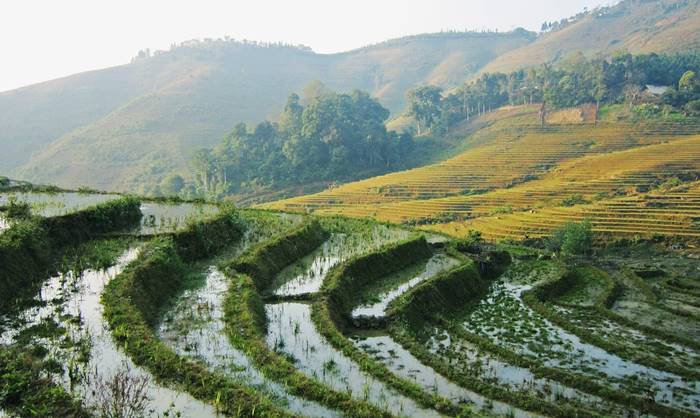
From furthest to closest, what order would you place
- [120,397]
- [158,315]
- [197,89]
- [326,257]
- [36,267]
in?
[197,89], [326,257], [36,267], [158,315], [120,397]

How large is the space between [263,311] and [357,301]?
10.8ft

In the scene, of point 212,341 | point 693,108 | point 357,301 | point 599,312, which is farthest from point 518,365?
point 693,108

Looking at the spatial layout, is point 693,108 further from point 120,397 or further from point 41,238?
point 120,397

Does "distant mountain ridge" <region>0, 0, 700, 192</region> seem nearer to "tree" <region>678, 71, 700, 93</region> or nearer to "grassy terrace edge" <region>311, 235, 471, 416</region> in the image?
"tree" <region>678, 71, 700, 93</region>

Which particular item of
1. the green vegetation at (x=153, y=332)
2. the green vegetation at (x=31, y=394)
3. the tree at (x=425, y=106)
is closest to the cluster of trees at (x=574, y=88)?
the tree at (x=425, y=106)

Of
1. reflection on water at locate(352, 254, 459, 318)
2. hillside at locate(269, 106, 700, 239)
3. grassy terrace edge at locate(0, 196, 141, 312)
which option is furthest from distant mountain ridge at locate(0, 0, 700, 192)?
reflection on water at locate(352, 254, 459, 318)

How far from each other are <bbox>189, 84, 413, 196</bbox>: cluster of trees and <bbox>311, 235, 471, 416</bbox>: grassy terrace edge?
198 feet

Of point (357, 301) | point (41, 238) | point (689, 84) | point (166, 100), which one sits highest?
point (166, 100)

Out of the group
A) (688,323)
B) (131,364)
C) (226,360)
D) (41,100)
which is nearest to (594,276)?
(688,323)

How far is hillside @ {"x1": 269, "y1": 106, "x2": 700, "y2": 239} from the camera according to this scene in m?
42.3

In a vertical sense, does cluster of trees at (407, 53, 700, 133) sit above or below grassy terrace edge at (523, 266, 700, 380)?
above

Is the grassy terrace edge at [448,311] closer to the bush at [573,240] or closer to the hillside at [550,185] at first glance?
the bush at [573,240]

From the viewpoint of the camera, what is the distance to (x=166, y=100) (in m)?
115

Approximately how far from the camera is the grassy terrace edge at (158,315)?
7.92 m
